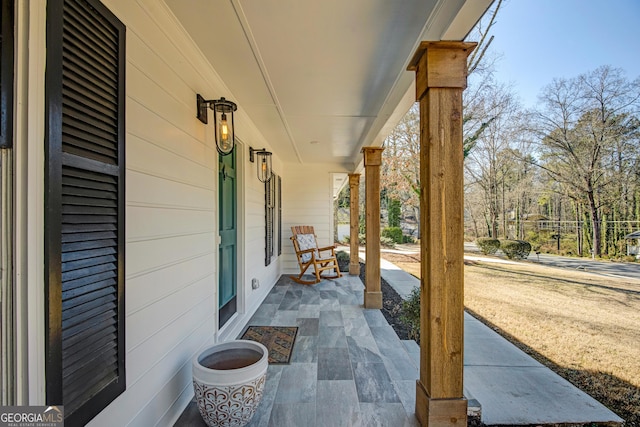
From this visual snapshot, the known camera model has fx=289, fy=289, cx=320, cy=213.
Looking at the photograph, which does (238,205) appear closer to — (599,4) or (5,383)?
(5,383)

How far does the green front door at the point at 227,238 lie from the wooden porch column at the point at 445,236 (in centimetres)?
182

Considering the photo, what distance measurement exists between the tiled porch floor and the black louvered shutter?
0.91 metres

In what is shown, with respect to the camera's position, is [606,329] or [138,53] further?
[606,329]

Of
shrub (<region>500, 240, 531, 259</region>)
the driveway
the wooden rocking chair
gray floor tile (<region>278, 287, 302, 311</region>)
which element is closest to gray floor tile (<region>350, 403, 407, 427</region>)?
gray floor tile (<region>278, 287, 302, 311</region>)

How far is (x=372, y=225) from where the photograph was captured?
3.76m

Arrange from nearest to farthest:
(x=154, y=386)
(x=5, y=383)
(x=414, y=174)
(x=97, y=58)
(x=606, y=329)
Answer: (x=5, y=383) < (x=97, y=58) < (x=154, y=386) < (x=606, y=329) < (x=414, y=174)

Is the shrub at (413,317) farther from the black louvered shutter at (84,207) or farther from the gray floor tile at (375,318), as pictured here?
the black louvered shutter at (84,207)

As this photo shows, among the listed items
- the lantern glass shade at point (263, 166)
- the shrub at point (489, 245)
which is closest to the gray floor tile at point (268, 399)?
the lantern glass shade at point (263, 166)

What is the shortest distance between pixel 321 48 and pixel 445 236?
143cm

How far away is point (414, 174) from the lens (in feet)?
32.7

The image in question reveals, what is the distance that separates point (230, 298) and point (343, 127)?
7.88 ft

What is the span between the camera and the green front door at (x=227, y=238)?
269 cm

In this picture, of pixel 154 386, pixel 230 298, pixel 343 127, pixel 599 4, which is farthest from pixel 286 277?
pixel 599 4

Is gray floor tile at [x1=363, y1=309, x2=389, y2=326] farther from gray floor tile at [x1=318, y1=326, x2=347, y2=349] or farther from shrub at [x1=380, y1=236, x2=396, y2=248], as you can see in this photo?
shrub at [x1=380, y1=236, x2=396, y2=248]
